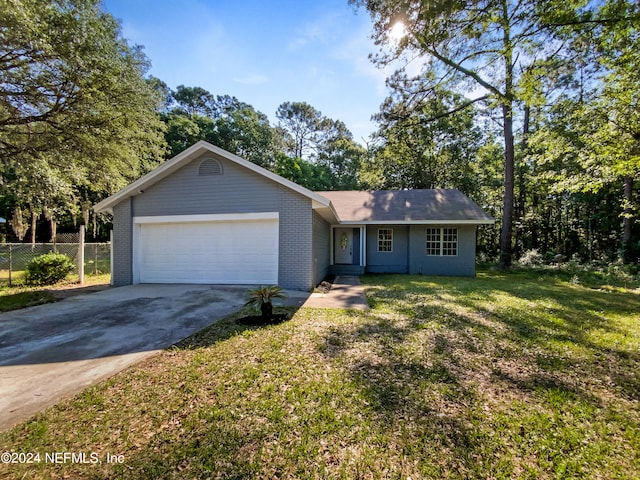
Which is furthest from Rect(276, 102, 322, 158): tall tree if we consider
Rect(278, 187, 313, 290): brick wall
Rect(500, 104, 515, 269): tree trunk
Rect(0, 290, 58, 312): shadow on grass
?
Rect(0, 290, 58, 312): shadow on grass

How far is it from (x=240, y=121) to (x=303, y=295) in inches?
1006

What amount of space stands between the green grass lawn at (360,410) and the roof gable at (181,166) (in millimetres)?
4547

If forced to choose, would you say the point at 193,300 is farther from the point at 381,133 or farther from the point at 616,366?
the point at 381,133

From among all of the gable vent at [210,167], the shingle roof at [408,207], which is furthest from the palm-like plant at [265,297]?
the shingle roof at [408,207]

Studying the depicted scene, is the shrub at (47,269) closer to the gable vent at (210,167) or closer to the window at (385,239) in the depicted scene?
the gable vent at (210,167)

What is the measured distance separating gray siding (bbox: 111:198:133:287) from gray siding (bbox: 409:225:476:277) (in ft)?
37.0

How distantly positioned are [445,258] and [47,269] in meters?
15.3

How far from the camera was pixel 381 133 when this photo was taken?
50.8ft

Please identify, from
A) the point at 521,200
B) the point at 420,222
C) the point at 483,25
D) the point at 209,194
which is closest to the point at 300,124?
the point at 521,200

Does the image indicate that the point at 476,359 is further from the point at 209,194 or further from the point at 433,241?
the point at 433,241

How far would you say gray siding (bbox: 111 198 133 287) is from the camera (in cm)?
980

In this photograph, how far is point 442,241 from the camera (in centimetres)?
1359

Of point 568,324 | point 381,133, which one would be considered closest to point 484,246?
point 381,133

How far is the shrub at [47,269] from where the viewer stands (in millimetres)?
9719
